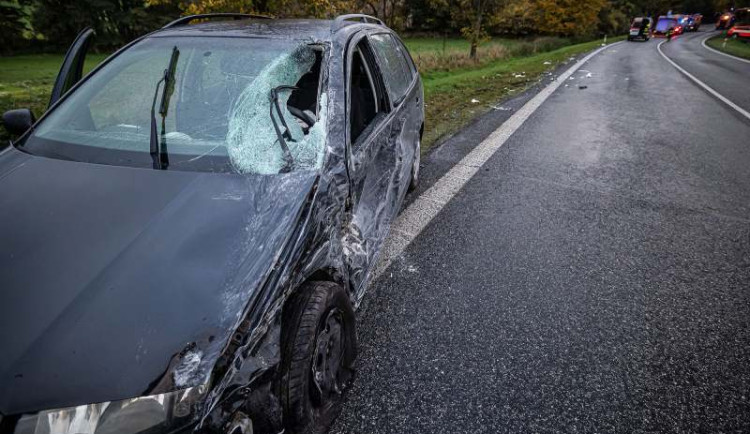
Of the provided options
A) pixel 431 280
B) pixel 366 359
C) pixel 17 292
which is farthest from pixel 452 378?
pixel 17 292

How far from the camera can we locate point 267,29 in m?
2.59

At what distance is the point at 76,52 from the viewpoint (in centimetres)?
266

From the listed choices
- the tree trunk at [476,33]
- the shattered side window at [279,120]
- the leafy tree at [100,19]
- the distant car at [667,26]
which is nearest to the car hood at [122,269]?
the shattered side window at [279,120]

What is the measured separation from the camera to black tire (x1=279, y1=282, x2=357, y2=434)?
4.79 feet

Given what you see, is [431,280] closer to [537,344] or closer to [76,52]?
[537,344]

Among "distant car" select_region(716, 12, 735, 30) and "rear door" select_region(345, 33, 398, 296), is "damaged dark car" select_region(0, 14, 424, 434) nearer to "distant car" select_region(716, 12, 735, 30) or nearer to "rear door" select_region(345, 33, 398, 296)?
"rear door" select_region(345, 33, 398, 296)

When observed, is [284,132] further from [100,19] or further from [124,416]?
[100,19]

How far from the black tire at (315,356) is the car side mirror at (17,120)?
2.02 metres

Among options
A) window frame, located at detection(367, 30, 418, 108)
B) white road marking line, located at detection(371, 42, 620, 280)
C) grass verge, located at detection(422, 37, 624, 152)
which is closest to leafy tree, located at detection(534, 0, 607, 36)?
grass verge, located at detection(422, 37, 624, 152)

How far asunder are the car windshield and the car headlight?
996 mm

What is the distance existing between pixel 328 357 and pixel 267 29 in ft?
6.73

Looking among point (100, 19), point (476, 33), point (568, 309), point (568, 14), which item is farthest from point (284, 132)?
point (568, 14)

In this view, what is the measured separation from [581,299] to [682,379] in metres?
0.67

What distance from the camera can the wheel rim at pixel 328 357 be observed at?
5.32ft
